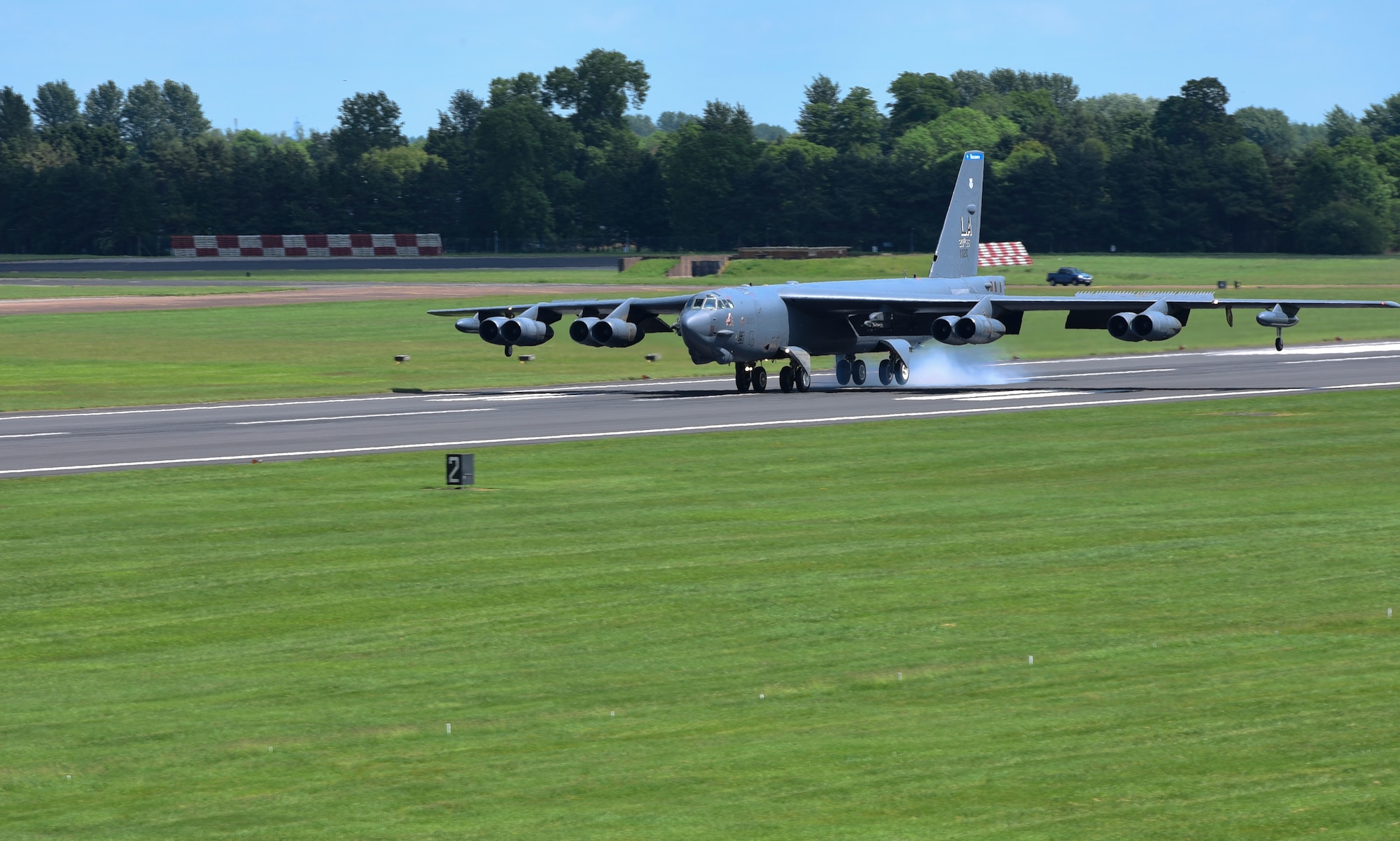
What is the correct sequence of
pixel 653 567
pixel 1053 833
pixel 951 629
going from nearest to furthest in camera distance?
pixel 1053 833 → pixel 951 629 → pixel 653 567

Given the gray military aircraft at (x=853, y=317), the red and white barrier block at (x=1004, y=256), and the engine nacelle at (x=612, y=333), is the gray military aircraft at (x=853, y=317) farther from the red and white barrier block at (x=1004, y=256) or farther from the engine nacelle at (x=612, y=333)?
the red and white barrier block at (x=1004, y=256)

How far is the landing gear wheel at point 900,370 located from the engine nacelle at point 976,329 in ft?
15.2

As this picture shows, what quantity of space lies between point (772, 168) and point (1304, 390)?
145 m

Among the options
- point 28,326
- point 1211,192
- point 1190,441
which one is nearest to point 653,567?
point 1190,441

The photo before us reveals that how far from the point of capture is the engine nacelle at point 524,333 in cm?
5512

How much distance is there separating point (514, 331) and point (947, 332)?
1332cm

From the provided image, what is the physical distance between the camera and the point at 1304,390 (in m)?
50.4

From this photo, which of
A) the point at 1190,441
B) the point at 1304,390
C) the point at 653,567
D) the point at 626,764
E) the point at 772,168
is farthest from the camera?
the point at 772,168

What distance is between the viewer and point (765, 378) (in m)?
53.5

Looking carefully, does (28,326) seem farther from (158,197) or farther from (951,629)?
(158,197)

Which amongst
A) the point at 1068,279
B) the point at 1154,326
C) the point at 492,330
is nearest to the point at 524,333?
the point at 492,330

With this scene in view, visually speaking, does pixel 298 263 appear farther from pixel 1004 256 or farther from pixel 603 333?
pixel 603 333

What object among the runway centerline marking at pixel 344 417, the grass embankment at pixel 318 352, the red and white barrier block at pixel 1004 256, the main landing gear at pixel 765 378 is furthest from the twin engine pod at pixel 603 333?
the red and white barrier block at pixel 1004 256

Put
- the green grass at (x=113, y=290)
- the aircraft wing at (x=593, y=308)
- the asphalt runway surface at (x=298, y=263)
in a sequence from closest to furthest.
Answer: the aircraft wing at (x=593, y=308) → the green grass at (x=113, y=290) → the asphalt runway surface at (x=298, y=263)
